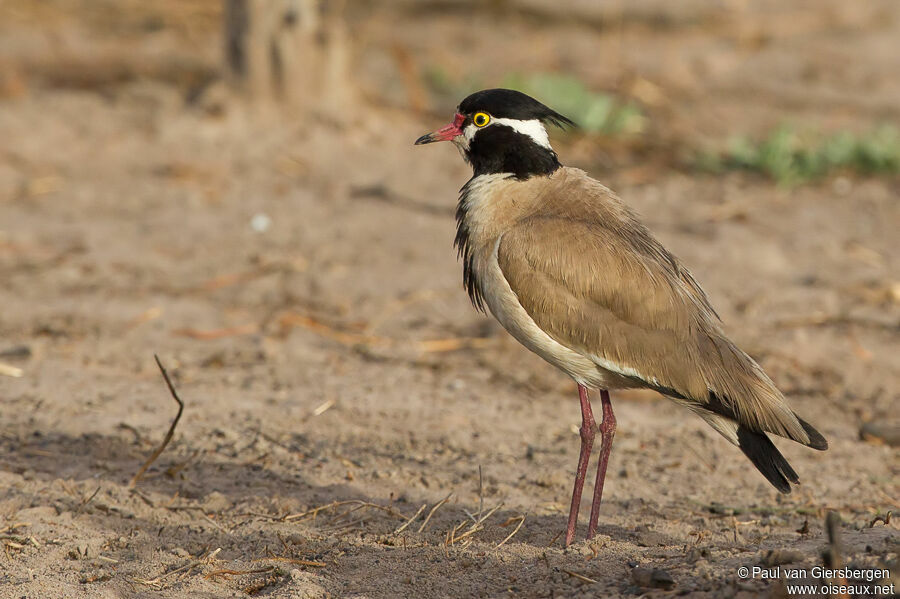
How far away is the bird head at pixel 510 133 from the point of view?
4.88 meters

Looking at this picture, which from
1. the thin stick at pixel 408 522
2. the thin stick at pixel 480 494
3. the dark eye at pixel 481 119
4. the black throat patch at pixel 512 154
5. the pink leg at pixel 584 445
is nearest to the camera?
the pink leg at pixel 584 445

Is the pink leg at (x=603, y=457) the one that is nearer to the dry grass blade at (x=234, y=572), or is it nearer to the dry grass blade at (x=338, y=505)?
the dry grass blade at (x=338, y=505)

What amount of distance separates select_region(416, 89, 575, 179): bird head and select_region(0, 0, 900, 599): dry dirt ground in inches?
58.0

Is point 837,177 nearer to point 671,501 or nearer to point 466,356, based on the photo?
point 466,356

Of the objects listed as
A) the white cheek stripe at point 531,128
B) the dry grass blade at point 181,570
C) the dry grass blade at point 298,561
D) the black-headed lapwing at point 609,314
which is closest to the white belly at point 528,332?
the black-headed lapwing at point 609,314

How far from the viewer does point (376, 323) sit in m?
7.08

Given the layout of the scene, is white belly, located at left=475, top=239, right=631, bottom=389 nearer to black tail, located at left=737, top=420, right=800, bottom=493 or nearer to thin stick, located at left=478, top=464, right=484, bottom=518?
black tail, located at left=737, top=420, right=800, bottom=493

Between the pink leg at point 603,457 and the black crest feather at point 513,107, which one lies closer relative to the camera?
the pink leg at point 603,457

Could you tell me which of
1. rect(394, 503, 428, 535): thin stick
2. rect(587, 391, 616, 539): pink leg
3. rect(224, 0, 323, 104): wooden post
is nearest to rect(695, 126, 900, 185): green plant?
rect(224, 0, 323, 104): wooden post

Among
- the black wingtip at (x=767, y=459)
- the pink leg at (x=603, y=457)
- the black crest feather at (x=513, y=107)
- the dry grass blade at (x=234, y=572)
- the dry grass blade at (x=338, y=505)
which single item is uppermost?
the black crest feather at (x=513, y=107)

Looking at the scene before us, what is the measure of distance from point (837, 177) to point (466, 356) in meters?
4.15

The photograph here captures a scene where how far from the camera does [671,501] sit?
509 centimetres

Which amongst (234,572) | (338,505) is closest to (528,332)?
(338,505)

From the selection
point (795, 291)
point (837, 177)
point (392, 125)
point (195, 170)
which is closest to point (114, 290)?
point (195, 170)
